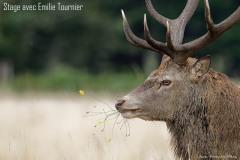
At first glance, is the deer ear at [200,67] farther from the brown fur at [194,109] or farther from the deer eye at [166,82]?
the deer eye at [166,82]

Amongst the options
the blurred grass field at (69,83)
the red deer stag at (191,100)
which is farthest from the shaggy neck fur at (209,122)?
the blurred grass field at (69,83)

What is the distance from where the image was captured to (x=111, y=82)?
22.0 m

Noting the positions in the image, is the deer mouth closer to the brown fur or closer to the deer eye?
the brown fur

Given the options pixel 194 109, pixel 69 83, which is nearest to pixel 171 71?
pixel 194 109

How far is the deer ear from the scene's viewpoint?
261 inches

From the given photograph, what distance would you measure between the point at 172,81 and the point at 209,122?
535 mm

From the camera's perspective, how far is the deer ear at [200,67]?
6621mm

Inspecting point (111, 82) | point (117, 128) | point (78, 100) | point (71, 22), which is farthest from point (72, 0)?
point (117, 128)

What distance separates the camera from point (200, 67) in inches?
A: 262

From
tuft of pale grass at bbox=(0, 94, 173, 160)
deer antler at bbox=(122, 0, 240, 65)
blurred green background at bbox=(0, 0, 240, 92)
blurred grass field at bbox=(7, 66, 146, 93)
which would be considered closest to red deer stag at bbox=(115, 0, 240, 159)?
deer antler at bbox=(122, 0, 240, 65)

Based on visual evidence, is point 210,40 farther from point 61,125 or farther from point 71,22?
point 71,22

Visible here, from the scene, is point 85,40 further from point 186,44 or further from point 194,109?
point 194,109

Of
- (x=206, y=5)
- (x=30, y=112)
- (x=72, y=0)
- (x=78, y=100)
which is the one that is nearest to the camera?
(x=206, y=5)

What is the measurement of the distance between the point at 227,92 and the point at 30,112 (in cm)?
697
